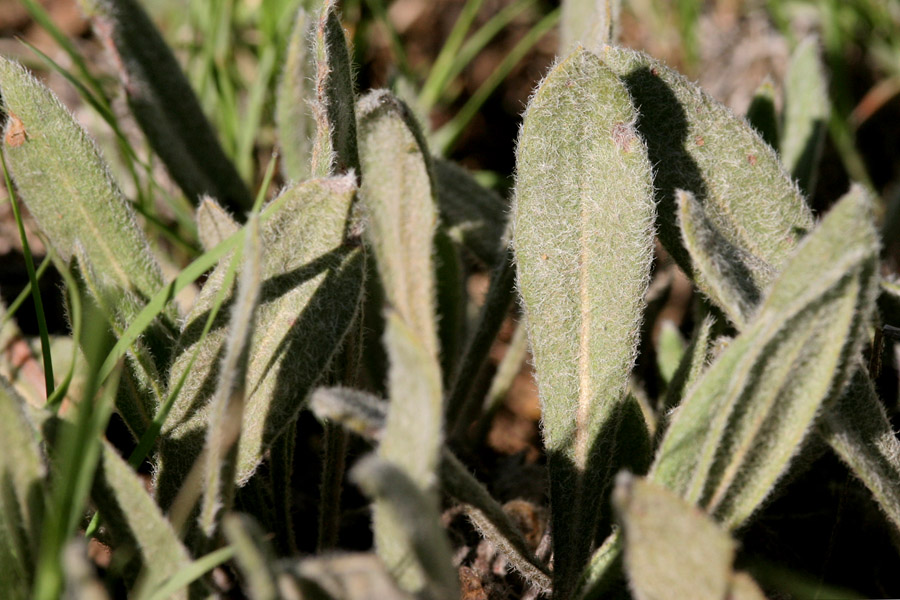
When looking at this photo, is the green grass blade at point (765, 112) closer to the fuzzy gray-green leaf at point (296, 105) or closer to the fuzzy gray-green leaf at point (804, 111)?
the fuzzy gray-green leaf at point (804, 111)

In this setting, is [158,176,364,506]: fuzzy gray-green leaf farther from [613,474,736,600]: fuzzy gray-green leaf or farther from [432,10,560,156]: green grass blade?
[432,10,560,156]: green grass blade

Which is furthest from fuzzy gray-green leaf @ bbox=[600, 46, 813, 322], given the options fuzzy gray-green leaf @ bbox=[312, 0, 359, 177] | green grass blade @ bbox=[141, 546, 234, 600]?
green grass blade @ bbox=[141, 546, 234, 600]

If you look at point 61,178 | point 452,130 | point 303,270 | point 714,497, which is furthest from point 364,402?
point 452,130

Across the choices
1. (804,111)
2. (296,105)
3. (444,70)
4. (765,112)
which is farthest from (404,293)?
(444,70)

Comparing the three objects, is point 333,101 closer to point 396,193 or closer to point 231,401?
point 396,193

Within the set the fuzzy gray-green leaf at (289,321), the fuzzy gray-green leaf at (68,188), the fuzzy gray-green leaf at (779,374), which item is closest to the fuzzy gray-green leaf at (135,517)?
the fuzzy gray-green leaf at (289,321)

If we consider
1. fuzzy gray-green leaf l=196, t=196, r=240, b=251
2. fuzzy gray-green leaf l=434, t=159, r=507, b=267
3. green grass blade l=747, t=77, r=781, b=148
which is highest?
fuzzy gray-green leaf l=196, t=196, r=240, b=251
